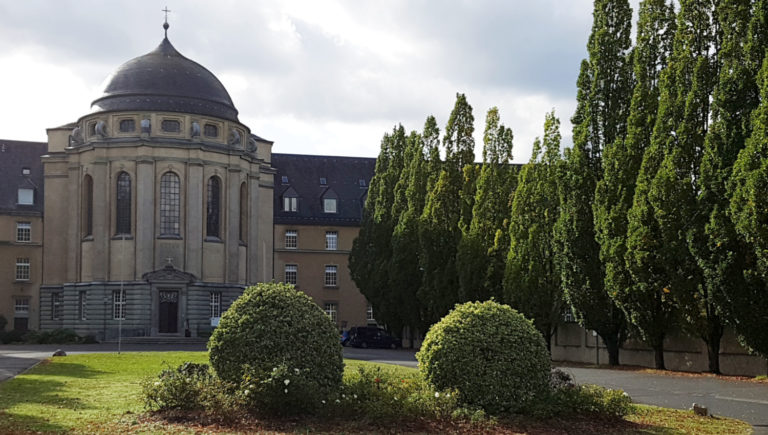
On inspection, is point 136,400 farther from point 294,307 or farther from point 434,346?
point 434,346

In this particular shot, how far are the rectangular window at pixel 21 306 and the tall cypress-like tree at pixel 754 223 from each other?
57.3 metres

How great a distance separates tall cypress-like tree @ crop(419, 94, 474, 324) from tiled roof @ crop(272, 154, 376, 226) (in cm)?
2963

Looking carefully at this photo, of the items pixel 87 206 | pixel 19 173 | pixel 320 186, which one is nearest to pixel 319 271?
pixel 320 186

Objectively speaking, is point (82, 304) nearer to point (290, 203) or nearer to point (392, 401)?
point (290, 203)

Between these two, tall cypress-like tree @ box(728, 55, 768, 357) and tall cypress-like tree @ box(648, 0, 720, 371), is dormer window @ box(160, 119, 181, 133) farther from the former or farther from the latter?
tall cypress-like tree @ box(728, 55, 768, 357)

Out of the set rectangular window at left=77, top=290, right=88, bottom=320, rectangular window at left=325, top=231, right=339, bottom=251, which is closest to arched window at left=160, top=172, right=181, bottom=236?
rectangular window at left=77, top=290, right=88, bottom=320

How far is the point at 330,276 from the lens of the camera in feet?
250

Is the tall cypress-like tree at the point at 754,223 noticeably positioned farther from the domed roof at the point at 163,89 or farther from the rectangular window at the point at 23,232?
the rectangular window at the point at 23,232

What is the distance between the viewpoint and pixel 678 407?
58.7ft

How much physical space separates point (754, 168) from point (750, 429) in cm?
1207

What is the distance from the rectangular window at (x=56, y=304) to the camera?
6788 cm

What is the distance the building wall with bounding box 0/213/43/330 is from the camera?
69.1 metres

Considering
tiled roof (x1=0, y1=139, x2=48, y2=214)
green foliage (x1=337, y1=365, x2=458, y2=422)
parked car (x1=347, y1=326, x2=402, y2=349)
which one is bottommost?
parked car (x1=347, y1=326, x2=402, y2=349)

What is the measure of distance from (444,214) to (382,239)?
10.1 meters
